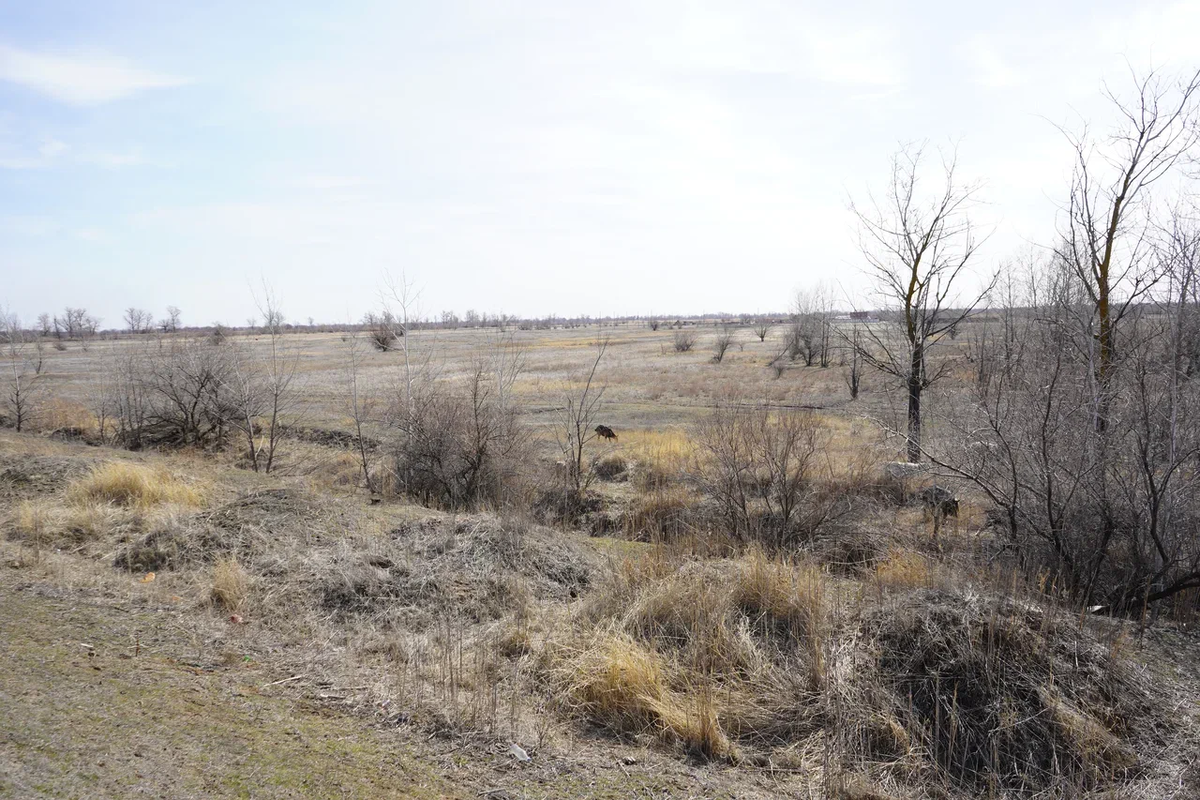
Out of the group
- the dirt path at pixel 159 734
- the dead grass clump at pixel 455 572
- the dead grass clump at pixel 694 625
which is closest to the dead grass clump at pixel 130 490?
the dead grass clump at pixel 455 572

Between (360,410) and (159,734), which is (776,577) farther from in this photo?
(360,410)

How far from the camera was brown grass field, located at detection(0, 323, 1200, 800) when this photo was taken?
3.79 meters

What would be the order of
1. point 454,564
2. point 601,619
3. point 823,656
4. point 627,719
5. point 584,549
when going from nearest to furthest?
1. point 627,719
2. point 823,656
3. point 601,619
4. point 454,564
5. point 584,549

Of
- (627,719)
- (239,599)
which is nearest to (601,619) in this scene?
(627,719)

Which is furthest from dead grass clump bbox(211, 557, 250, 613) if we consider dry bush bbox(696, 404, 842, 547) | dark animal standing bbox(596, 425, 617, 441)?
dark animal standing bbox(596, 425, 617, 441)

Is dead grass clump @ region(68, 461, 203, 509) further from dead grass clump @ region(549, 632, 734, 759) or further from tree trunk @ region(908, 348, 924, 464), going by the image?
tree trunk @ region(908, 348, 924, 464)

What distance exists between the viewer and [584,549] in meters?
8.20

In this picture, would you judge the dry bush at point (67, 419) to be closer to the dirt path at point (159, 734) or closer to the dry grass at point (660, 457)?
the dry grass at point (660, 457)

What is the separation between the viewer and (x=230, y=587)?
6125mm

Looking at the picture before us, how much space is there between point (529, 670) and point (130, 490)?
7.01 meters

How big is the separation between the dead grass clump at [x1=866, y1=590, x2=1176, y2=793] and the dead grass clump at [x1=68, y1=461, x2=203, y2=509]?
8566mm

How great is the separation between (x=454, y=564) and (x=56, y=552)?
13.5 feet

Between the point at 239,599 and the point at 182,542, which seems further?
the point at 182,542

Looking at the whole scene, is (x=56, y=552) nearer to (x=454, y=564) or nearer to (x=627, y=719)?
(x=454, y=564)
